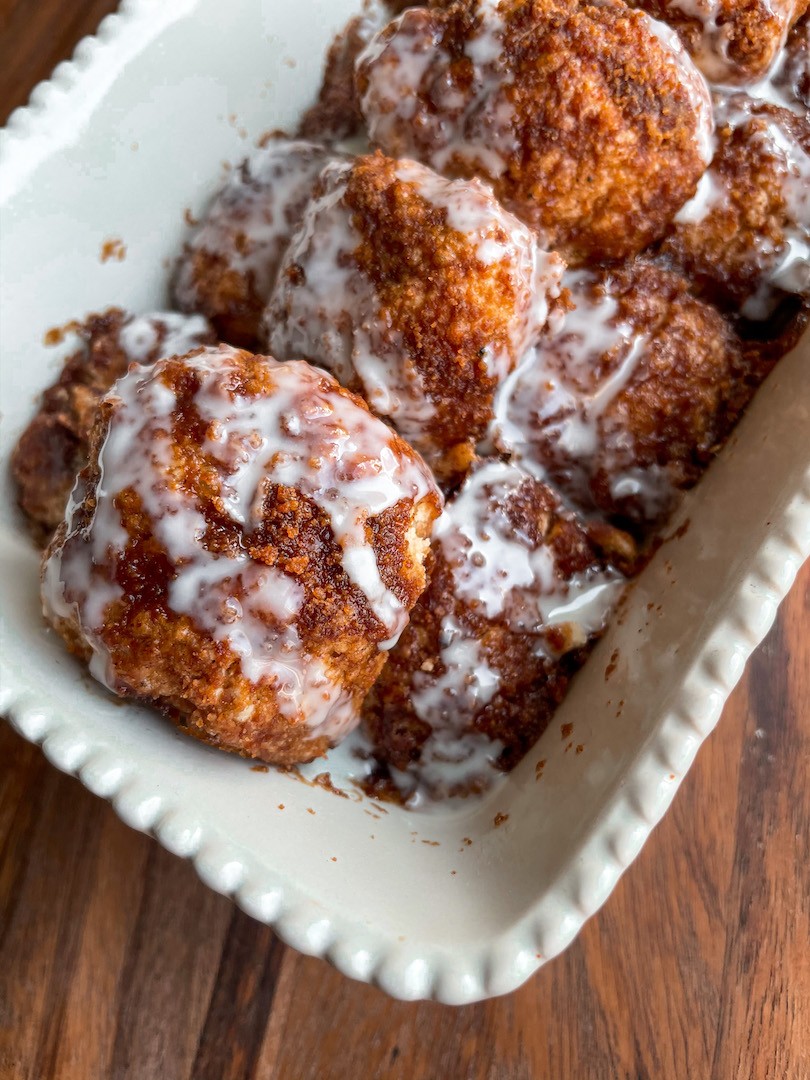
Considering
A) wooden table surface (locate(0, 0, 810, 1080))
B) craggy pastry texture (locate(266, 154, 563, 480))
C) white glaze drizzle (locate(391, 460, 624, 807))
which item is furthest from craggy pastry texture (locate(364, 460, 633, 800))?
wooden table surface (locate(0, 0, 810, 1080))

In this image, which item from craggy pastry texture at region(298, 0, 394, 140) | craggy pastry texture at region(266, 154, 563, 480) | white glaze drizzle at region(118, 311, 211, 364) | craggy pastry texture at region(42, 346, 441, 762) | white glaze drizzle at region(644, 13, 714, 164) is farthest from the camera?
craggy pastry texture at region(298, 0, 394, 140)

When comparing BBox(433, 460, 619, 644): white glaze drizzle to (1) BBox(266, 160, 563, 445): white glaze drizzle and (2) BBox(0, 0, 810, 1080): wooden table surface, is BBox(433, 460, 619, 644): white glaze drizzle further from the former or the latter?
(2) BBox(0, 0, 810, 1080): wooden table surface

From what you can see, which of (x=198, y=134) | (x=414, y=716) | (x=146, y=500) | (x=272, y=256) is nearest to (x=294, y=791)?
(x=414, y=716)

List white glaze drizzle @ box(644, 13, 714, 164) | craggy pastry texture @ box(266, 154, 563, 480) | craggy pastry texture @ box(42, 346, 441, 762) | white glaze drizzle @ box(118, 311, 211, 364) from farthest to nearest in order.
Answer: white glaze drizzle @ box(118, 311, 211, 364)
white glaze drizzle @ box(644, 13, 714, 164)
craggy pastry texture @ box(266, 154, 563, 480)
craggy pastry texture @ box(42, 346, 441, 762)

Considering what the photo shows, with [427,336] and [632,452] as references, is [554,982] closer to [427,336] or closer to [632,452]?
[632,452]

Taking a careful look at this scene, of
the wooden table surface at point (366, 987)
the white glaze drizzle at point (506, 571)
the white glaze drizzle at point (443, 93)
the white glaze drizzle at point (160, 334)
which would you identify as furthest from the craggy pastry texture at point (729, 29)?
the wooden table surface at point (366, 987)
